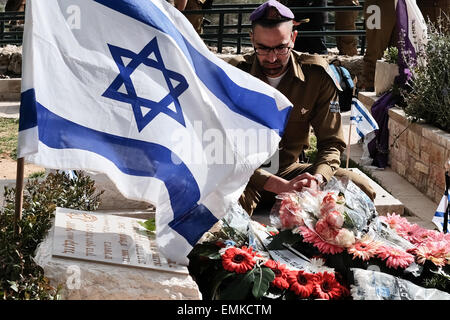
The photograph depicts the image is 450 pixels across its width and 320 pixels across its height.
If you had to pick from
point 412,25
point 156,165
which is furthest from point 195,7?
point 156,165

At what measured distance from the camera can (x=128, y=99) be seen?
11.6 ft

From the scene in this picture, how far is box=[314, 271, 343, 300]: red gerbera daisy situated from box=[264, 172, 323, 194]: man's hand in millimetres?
594

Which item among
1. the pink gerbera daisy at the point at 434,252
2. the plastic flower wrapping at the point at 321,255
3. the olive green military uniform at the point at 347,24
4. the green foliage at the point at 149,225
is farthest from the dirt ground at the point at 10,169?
the olive green military uniform at the point at 347,24

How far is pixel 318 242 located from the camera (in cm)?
386

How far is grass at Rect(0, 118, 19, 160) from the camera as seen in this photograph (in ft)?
26.9

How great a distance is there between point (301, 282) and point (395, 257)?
0.52 metres

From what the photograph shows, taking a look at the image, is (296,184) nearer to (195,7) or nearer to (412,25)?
(412,25)

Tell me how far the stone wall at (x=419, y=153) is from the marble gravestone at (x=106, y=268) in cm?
360

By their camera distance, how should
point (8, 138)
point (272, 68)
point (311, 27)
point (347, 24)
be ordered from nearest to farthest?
point (272, 68) < point (8, 138) < point (311, 27) < point (347, 24)
